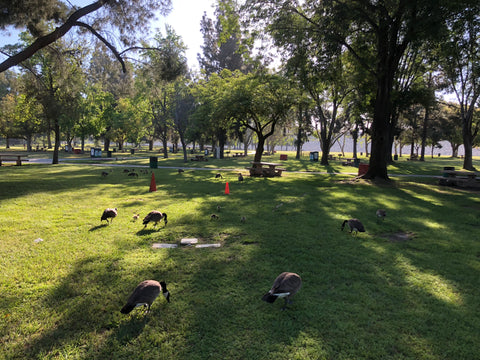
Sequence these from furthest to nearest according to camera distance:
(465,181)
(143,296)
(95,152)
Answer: (95,152), (465,181), (143,296)

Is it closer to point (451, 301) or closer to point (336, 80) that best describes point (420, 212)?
point (451, 301)

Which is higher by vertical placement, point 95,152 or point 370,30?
point 370,30

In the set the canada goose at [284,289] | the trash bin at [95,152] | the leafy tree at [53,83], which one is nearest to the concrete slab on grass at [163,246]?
the canada goose at [284,289]

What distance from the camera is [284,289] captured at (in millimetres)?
3824

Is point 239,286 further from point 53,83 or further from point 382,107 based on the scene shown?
point 53,83

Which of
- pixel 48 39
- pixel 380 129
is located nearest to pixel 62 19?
pixel 48 39

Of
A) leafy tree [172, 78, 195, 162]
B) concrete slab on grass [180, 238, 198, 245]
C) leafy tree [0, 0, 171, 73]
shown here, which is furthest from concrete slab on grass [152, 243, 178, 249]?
leafy tree [172, 78, 195, 162]

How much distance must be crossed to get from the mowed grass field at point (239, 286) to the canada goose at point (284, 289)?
0.30m

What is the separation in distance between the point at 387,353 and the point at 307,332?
0.95 meters

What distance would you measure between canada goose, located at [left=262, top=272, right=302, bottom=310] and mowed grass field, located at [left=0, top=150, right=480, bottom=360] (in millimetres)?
304

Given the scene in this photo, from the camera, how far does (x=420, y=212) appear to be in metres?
10.1

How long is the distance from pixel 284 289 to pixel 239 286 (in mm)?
1017

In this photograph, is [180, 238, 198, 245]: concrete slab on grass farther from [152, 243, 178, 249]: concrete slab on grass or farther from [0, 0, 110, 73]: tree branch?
[0, 0, 110, 73]: tree branch

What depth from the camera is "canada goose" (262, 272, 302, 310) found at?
3.74m
